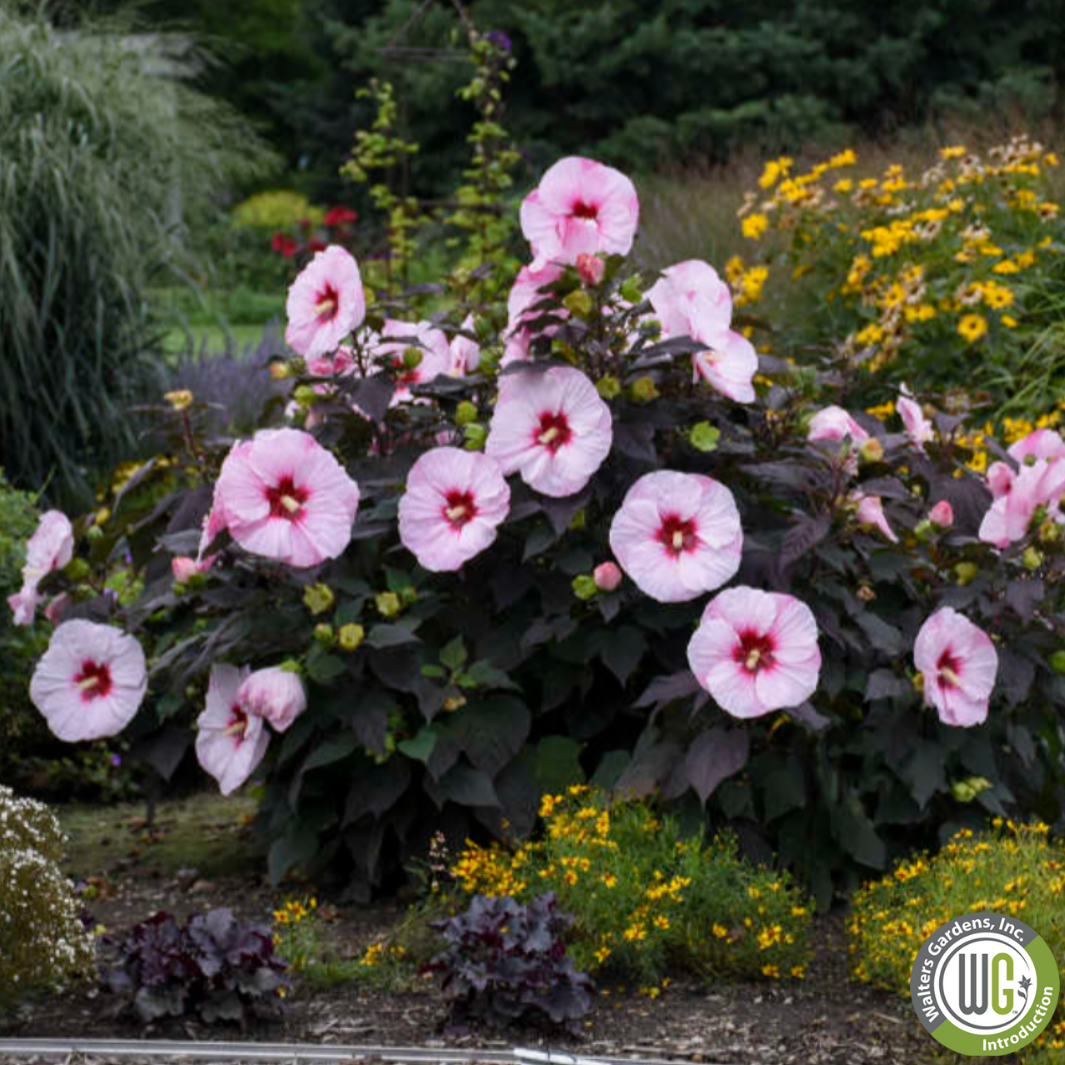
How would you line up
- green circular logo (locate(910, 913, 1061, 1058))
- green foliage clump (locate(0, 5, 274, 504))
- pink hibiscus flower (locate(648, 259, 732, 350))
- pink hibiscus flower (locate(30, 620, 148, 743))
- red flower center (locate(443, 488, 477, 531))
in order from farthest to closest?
green foliage clump (locate(0, 5, 274, 504)), pink hibiscus flower (locate(30, 620, 148, 743)), pink hibiscus flower (locate(648, 259, 732, 350)), red flower center (locate(443, 488, 477, 531)), green circular logo (locate(910, 913, 1061, 1058))

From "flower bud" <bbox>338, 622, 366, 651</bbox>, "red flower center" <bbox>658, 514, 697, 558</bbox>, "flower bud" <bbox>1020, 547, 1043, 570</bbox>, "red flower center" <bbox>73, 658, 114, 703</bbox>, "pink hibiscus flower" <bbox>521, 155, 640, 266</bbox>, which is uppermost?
"pink hibiscus flower" <bbox>521, 155, 640, 266</bbox>

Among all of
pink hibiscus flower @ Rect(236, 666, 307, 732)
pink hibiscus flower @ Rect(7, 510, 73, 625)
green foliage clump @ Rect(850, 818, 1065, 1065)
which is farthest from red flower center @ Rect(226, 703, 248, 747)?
green foliage clump @ Rect(850, 818, 1065, 1065)

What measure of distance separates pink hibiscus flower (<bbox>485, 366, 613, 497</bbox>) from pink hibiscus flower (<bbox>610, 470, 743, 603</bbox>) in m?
0.11

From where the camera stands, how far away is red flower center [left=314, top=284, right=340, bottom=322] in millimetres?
3270

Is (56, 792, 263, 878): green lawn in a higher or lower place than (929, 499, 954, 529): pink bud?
lower

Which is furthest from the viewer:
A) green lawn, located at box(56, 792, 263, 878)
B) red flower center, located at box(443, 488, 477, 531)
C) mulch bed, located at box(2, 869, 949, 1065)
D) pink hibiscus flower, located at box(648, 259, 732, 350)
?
green lawn, located at box(56, 792, 263, 878)

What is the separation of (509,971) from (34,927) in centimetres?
72

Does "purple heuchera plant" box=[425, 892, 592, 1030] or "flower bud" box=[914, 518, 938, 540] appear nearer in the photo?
"purple heuchera plant" box=[425, 892, 592, 1030]

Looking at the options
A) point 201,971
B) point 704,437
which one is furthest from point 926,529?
point 201,971

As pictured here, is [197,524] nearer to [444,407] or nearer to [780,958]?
[444,407]

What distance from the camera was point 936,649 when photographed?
299cm

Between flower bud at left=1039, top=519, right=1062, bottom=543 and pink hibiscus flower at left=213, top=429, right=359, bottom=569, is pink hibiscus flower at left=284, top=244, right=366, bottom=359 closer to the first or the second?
pink hibiscus flower at left=213, top=429, right=359, bottom=569

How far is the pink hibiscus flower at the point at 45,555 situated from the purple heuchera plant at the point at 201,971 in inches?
43.2

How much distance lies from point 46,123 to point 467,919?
15.0 feet
